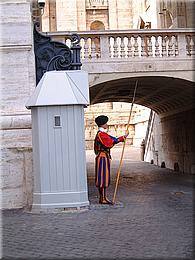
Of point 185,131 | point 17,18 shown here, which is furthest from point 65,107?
point 185,131

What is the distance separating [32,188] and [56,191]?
34.1 inches

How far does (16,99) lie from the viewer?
36.2ft

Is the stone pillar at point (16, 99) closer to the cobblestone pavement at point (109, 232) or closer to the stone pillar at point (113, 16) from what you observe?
the cobblestone pavement at point (109, 232)

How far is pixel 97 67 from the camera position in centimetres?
1450

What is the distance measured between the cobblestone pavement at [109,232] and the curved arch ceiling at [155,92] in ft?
16.0

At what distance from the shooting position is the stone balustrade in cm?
1462

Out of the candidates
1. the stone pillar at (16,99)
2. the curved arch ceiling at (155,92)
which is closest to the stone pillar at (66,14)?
the curved arch ceiling at (155,92)

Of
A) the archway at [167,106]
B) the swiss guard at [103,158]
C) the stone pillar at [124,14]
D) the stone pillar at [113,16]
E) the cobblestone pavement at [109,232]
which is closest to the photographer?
the cobblestone pavement at [109,232]

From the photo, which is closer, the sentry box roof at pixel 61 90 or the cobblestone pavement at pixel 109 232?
the cobblestone pavement at pixel 109 232

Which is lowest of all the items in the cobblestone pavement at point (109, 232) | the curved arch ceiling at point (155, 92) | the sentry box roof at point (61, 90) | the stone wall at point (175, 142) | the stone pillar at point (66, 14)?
the cobblestone pavement at point (109, 232)

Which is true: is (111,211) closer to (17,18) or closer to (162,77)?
(17,18)

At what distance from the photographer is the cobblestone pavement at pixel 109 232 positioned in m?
6.34

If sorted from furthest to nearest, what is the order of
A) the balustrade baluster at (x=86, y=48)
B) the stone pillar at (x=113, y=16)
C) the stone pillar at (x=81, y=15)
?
the stone pillar at (x=113, y=16) → the stone pillar at (x=81, y=15) → the balustrade baluster at (x=86, y=48)

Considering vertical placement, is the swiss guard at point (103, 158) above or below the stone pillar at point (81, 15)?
below
